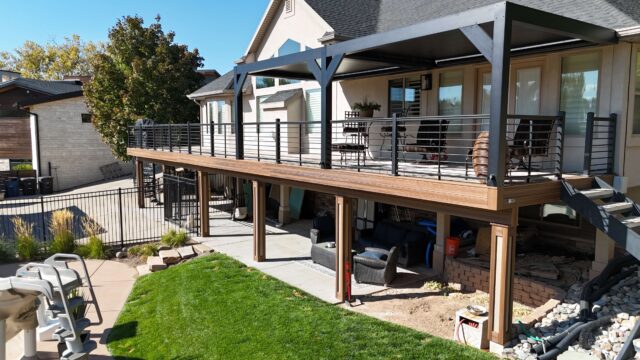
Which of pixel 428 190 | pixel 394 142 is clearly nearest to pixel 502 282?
pixel 428 190

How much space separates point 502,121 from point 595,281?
3.63m

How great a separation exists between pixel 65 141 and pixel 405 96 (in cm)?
2516

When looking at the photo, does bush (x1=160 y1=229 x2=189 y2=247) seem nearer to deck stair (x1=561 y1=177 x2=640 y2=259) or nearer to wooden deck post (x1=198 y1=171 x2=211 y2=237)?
wooden deck post (x1=198 y1=171 x2=211 y2=237)

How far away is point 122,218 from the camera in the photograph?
61.0 ft

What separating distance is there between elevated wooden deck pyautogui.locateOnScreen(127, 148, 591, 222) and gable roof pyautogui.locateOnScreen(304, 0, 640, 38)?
10.5 feet

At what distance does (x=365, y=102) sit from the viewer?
1371 cm

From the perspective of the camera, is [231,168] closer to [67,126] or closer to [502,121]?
[502,121]

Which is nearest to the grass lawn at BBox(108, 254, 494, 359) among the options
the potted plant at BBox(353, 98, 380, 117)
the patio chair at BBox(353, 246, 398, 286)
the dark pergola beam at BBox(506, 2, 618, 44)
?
the patio chair at BBox(353, 246, 398, 286)

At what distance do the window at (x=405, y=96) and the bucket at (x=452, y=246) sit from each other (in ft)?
11.8

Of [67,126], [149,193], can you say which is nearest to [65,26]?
[67,126]

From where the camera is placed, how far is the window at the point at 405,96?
1270 centimetres

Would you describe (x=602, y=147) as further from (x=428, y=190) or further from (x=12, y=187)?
(x=12, y=187)

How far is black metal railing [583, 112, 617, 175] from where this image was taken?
8.36 m

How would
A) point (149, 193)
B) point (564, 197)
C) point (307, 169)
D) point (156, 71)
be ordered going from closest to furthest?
1. point (564, 197)
2. point (307, 169)
3. point (149, 193)
4. point (156, 71)
